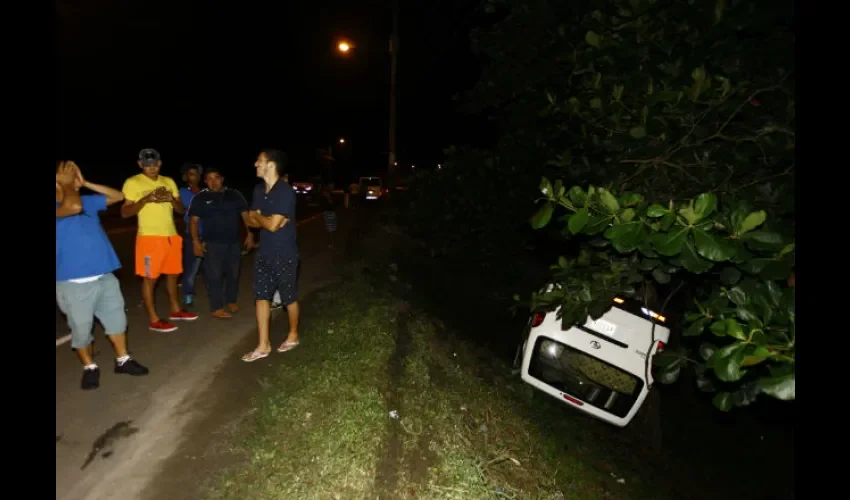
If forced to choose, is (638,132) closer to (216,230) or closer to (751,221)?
(751,221)

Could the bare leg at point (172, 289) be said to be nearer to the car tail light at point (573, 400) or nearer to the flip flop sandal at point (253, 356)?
the flip flop sandal at point (253, 356)

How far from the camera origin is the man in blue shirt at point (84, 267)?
4.01 m

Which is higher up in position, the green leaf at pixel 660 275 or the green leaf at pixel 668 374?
the green leaf at pixel 660 275

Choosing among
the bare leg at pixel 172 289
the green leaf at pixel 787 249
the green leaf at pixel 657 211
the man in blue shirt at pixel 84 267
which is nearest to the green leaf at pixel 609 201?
the green leaf at pixel 657 211

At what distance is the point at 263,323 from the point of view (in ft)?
16.3

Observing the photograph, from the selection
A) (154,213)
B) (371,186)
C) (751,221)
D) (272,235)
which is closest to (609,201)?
(751,221)

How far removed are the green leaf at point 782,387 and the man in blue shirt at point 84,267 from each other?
14.7 feet

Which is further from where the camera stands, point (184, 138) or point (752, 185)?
point (184, 138)

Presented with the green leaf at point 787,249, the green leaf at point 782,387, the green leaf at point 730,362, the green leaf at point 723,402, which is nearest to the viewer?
the green leaf at point 782,387

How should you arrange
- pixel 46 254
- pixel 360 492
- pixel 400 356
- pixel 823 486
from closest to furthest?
1. pixel 823 486
2. pixel 46 254
3. pixel 360 492
4. pixel 400 356

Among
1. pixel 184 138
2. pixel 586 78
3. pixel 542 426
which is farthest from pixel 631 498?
pixel 184 138

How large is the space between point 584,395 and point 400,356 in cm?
228

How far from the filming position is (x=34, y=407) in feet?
8.29

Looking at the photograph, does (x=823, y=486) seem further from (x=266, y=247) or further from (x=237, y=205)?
(x=237, y=205)
